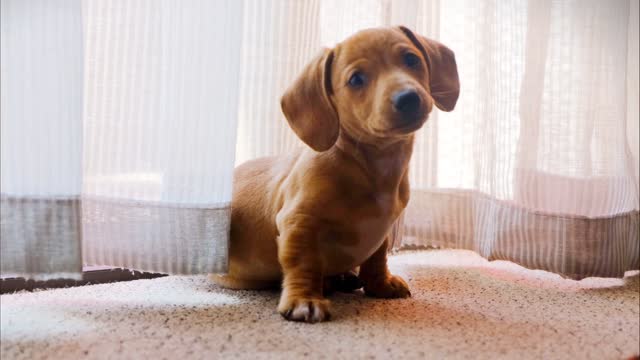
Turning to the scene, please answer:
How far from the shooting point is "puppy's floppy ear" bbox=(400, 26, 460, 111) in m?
1.15

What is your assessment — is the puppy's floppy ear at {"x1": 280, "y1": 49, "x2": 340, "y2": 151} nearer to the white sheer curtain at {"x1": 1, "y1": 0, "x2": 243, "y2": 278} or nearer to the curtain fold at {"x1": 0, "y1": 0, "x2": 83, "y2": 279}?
the white sheer curtain at {"x1": 1, "y1": 0, "x2": 243, "y2": 278}

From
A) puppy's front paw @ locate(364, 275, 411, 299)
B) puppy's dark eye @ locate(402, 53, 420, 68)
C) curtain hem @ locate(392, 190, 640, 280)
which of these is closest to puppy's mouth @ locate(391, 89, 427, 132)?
puppy's dark eye @ locate(402, 53, 420, 68)

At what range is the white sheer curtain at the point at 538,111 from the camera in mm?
1364

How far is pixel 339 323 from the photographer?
1021 millimetres

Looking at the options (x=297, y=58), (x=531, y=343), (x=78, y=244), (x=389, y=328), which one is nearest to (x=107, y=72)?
(x=78, y=244)

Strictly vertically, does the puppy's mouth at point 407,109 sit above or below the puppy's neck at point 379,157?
above

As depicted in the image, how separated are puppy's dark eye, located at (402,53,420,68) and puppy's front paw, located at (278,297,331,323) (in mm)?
440

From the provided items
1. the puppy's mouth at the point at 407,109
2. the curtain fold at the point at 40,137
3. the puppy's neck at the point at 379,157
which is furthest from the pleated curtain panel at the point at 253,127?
the puppy's mouth at the point at 407,109

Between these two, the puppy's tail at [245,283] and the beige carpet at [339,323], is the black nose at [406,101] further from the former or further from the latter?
the puppy's tail at [245,283]

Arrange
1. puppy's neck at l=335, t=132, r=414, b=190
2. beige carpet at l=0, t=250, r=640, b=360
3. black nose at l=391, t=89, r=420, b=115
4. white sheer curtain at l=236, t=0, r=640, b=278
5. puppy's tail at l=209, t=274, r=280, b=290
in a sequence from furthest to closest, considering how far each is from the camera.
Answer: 1. white sheer curtain at l=236, t=0, r=640, b=278
2. puppy's tail at l=209, t=274, r=280, b=290
3. puppy's neck at l=335, t=132, r=414, b=190
4. black nose at l=391, t=89, r=420, b=115
5. beige carpet at l=0, t=250, r=640, b=360

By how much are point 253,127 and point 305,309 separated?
20.2 inches

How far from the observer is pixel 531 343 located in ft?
3.05

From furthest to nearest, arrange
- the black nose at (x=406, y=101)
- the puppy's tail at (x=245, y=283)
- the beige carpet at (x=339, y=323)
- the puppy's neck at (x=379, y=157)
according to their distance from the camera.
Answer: the puppy's tail at (x=245, y=283)
the puppy's neck at (x=379, y=157)
the black nose at (x=406, y=101)
the beige carpet at (x=339, y=323)

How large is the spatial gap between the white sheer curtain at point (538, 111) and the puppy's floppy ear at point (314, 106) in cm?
29
